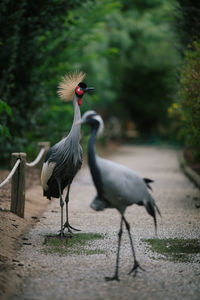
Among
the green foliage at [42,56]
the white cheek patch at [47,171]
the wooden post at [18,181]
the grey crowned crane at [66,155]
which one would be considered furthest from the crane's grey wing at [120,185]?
the green foliage at [42,56]

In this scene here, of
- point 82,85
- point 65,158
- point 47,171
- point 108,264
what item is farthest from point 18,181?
point 108,264

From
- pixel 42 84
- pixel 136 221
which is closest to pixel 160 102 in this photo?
pixel 42 84

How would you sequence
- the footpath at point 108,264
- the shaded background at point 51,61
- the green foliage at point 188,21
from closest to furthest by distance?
the footpath at point 108,264 → the shaded background at point 51,61 → the green foliage at point 188,21

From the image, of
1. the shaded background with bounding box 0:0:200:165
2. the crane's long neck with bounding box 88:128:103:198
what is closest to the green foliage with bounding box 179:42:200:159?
the shaded background with bounding box 0:0:200:165

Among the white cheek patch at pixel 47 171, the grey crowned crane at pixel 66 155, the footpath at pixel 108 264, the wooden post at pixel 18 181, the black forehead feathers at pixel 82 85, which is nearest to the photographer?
the footpath at pixel 108 264

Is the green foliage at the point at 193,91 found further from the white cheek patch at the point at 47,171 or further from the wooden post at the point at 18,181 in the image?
the wooden post at the point at 18,181

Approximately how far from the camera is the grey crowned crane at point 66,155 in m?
6.50

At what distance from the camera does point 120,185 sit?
476 cm

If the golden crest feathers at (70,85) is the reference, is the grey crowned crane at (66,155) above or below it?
below

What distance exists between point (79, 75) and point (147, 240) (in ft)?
8.48

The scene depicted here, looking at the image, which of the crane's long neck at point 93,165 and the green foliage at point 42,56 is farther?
the green foliage at point 42,56

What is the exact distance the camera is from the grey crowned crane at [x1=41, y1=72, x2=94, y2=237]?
6504mm

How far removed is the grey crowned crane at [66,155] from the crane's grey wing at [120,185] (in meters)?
1.70

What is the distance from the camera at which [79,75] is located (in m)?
6.88
